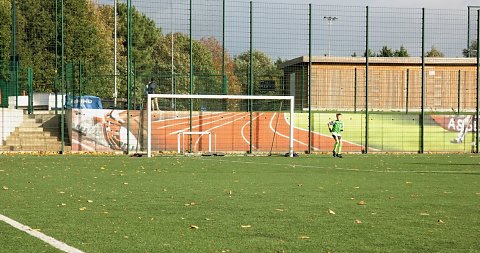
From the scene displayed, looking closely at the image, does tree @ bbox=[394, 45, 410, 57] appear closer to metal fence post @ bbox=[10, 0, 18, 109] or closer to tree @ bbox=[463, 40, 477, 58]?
tree @ bbox=[463, 40, 477, 58]

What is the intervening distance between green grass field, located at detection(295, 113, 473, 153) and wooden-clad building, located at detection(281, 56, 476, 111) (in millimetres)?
1057

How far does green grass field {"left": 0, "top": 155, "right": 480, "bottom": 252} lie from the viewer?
24.5 feet

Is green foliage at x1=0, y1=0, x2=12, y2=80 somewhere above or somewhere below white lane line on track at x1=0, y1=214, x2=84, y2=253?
above

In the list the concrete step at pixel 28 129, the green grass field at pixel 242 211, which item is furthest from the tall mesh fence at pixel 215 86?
the green grass field at pixel 242 211

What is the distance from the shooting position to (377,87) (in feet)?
Result: 117

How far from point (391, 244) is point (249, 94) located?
24075 mm

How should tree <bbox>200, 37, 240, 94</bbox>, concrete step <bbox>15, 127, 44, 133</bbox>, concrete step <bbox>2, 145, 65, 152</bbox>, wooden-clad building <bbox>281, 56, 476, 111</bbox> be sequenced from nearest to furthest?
concrete step <bbox>2, 145, 65, 152</bbox> → concrete step <bbox>15, 127, 44, 133</bbox> → tree <bbox>200, 37, 240, 94</bbox> → wooden-clad building <bbox>281, 56, 476, 111</bbox>

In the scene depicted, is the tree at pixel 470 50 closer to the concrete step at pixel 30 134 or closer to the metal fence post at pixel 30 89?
the concrete step at pixel 30 134

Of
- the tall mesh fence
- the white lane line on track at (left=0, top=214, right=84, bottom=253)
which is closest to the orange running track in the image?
the tall mesh fence

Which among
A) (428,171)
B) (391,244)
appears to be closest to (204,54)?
(428,171)

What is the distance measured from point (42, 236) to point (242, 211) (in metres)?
3.04

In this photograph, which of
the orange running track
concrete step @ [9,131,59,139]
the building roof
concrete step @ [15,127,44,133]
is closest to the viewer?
concrete step @ [9,131,59,139]

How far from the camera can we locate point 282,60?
107 ft

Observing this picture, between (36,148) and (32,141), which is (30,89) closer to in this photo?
(32,141)
